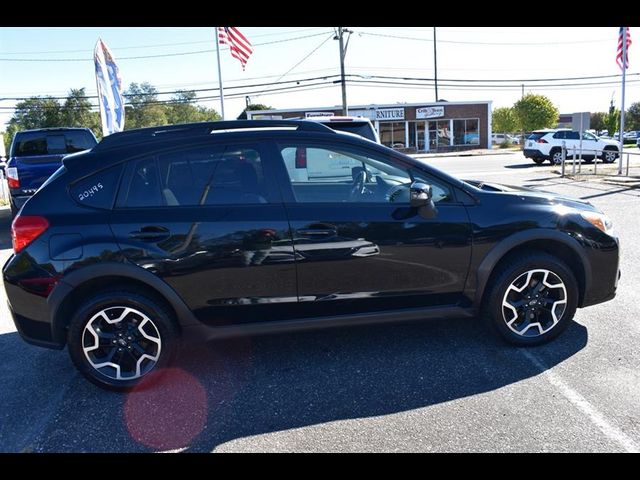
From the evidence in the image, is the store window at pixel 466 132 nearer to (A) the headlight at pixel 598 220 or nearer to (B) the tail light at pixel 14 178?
(B) the tail light at pixel 14 178

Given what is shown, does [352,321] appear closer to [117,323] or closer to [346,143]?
[346,143]

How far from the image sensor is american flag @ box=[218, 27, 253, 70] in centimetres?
1469

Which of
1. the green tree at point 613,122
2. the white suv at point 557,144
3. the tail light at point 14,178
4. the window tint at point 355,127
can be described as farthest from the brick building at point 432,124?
the window tint at point 355,127

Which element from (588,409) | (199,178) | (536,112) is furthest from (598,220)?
(536,112)

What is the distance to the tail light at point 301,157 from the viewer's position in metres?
3.51

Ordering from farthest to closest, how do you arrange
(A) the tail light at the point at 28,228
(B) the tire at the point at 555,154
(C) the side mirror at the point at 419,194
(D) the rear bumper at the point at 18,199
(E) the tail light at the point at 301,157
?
(B) the tire at the point at 555,154 < (D) the rear bumper at the point at 18,199 < (E) the tail light at the point at 301,157 < (C) the side mirror at the point at 419,194 < (A) the tail light at the point at 28,228

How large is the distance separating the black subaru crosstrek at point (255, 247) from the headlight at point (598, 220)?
0.09 metres

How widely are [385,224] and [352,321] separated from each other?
76 cm

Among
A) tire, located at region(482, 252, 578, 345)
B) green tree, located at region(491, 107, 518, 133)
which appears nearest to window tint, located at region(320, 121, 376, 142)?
tire, located at region(482, 252, 578, 345)

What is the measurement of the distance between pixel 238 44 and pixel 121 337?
13.6 m

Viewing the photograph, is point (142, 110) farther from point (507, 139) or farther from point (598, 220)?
point (598, 220)

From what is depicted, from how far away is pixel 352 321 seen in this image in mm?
3398

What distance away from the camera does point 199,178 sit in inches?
129
